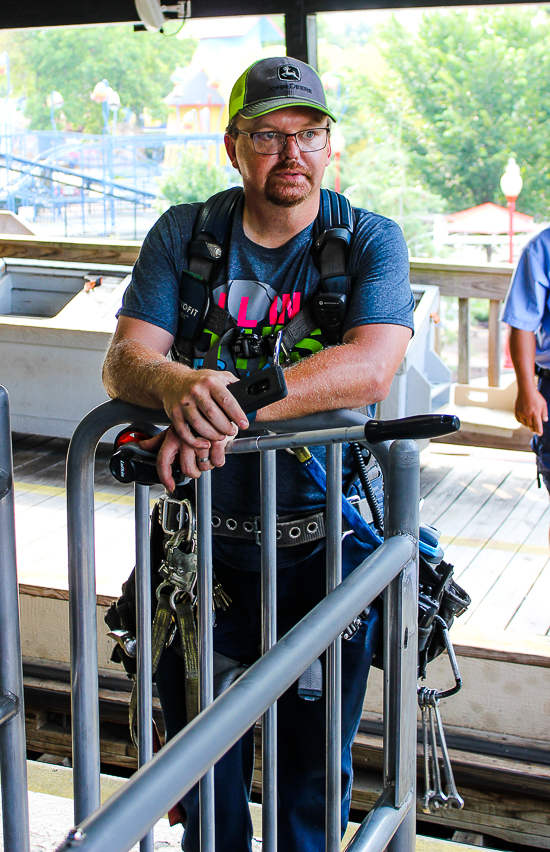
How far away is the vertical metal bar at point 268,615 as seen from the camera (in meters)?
1.23

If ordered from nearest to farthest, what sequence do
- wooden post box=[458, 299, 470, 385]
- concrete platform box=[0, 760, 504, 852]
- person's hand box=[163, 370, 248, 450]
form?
person's hand box=[163, 370, 248, 450]
concrete platform box=[0, 760, 504, 852]
wooden post box=[458, 299, 470, 385]

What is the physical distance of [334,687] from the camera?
125 centimetres

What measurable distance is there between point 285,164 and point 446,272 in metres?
3.13

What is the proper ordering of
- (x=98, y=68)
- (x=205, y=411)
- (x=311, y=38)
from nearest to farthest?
1. (x=205, y=411)
2. (x=311, y=38)
3. (x=98, y=68)

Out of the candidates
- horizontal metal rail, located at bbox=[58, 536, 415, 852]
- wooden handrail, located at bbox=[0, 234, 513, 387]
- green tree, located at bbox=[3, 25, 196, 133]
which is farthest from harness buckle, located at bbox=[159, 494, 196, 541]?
green tree, located at bbox=[3, 25, 196, 133]

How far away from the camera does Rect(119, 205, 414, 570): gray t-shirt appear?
1.55 metres

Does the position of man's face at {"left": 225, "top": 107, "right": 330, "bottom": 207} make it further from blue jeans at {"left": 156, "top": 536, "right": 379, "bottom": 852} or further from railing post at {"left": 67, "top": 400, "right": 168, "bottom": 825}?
blue jeans at {"left": 156, "top": 536, "right": 379, "bottom": 852}

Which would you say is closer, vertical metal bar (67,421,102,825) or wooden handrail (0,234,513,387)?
vertical metal bar (67,421,102,825)

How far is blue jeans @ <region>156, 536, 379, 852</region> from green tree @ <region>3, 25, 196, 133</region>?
13.0 meters

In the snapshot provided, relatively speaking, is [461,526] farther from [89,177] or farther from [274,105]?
[89,177]

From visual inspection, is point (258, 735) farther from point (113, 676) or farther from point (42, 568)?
point (42, 568)

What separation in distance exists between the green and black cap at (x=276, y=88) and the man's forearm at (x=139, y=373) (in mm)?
495

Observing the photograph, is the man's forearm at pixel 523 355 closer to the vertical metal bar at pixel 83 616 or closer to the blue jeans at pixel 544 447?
the blue jeans at pixel 544 447

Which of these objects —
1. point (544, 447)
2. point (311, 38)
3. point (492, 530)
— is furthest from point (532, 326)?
point (311, 38)
